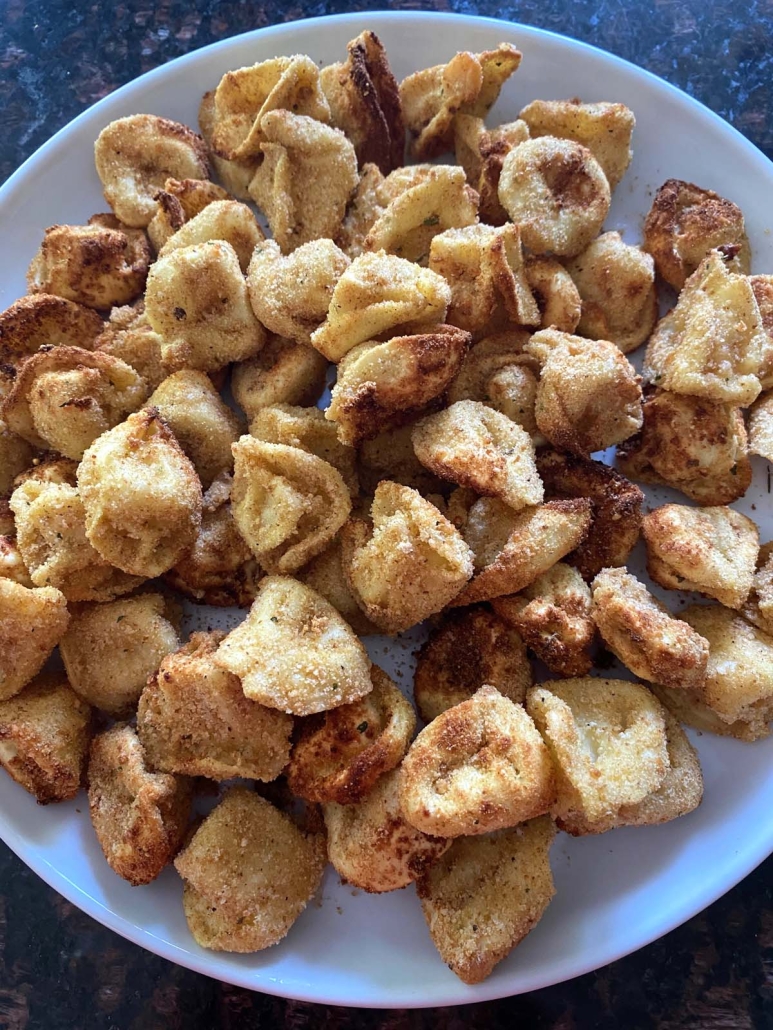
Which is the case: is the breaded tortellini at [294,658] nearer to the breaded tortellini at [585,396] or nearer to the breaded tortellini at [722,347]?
the breaded tortellini at [585,396]

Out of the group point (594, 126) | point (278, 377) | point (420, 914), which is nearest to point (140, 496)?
point (278, 377)

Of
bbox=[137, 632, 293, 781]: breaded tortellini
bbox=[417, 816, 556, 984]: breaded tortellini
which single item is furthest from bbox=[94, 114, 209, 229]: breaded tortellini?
bbox=[417, 816, 556, 984]: breaded tortellini

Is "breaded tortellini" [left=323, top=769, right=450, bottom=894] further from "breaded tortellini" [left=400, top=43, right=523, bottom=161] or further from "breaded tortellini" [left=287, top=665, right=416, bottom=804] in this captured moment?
"breaded tortellini" [left=400, top=43, right=523, bottom=161]

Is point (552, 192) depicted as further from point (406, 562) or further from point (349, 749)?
point (349, 749)

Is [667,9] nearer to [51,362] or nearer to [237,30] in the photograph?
[237,30]

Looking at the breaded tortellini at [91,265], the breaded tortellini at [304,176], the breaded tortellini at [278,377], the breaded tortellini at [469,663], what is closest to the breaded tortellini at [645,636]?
the breaded tortellini at [469,663]

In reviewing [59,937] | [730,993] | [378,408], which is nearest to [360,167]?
[378,408]
